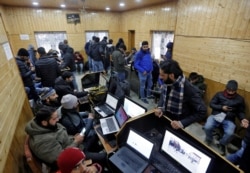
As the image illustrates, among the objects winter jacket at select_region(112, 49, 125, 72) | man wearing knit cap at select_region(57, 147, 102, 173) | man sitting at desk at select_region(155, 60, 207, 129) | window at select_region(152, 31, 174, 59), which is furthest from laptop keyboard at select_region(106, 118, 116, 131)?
window at select_region(152, 31, 174, 59)

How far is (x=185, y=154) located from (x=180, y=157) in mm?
77

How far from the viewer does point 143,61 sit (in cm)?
422

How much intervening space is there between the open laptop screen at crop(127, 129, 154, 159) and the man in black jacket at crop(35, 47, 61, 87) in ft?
9.71

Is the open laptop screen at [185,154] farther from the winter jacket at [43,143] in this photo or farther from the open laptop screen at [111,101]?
the open laptop screen at [111,101]

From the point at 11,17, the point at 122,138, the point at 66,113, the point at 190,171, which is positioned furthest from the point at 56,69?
the point at 11,17

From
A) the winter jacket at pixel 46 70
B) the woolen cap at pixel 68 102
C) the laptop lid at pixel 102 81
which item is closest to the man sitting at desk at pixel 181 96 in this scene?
the woolen cap at pixel 68 102

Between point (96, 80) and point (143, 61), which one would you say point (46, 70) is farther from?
point (143, 61)

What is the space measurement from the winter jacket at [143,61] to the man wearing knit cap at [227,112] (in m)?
1.87

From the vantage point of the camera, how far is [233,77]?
122 inches

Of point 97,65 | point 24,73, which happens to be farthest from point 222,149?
point 97,65

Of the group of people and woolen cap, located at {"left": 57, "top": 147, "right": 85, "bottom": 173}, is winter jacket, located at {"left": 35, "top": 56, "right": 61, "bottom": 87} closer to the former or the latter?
the group of people

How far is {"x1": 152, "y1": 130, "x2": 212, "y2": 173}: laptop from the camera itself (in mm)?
1212

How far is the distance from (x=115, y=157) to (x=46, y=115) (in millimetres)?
854

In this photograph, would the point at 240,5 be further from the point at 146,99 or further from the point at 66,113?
the point at 66,113
